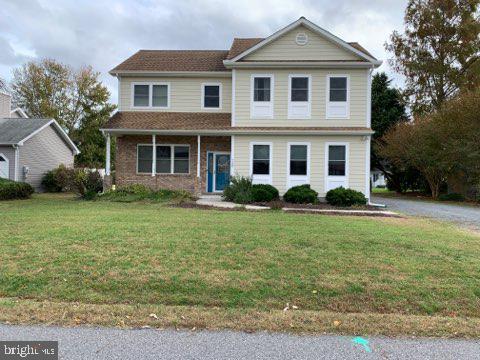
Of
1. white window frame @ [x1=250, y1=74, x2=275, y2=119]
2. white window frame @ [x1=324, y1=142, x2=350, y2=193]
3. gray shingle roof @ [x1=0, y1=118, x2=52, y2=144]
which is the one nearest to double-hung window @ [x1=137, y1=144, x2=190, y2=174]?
white window frame @ [x1=250, y1=74, x2=275, y2=119]

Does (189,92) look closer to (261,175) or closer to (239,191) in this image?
(261,175)

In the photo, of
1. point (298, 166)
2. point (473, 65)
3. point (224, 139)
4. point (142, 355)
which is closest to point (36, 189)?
point (224, 139)

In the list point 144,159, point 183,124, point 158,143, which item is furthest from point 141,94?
point 144,159

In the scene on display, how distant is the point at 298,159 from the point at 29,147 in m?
16.6

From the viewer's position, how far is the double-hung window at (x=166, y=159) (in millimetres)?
18281

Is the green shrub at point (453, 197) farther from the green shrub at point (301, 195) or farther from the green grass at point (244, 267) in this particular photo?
the green grass at point (244, 267)

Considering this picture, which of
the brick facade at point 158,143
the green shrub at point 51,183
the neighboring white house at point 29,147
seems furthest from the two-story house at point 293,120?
the green shrub at point 51,183

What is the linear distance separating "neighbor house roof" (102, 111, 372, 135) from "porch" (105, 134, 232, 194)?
813 millimetres

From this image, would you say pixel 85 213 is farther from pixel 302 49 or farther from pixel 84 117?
pixel 84 117

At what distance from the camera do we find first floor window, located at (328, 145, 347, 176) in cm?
1673

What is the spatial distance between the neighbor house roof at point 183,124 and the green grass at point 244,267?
8296 millimetres

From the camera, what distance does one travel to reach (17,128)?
23.3m

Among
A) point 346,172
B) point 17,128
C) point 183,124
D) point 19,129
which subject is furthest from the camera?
point 17,128

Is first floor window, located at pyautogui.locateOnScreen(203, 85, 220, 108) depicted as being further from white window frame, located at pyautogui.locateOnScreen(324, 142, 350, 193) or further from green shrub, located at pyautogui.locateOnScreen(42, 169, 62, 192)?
green shrub, located at pyautogui.locateOnScreen(42, 169, 62, 192)
